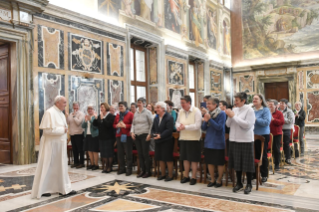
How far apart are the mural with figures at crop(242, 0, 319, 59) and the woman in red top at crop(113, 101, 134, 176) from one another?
14.2m

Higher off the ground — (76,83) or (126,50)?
(126,50)

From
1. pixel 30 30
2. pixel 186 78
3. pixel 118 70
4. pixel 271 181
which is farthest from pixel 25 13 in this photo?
pixel 186 78

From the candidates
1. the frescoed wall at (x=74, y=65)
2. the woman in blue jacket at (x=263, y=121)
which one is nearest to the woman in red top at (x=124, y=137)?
the woman in blue jacket at (x=263, y=121)

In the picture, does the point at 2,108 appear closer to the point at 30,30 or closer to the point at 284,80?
the point at 30,30

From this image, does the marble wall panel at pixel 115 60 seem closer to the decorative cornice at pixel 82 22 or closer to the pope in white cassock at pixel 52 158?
the decorative cornice at pixel 82 22

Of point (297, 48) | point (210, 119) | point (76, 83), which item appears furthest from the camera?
point (297, 48)

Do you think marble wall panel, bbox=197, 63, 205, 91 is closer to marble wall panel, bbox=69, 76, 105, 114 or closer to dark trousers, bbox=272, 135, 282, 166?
marble wall panel, bbox=69, 76, 105, 114

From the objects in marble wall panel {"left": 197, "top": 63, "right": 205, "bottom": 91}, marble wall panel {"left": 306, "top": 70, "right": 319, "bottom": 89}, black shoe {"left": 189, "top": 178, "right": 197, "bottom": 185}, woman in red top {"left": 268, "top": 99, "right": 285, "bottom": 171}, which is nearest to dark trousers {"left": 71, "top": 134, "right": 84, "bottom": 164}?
black shoe {"left": 189, "top": 178, "right": 197, "bottom": 185}

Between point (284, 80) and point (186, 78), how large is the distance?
6826 mm

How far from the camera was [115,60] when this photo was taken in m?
10.2

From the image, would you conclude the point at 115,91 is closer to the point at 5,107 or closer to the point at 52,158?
the point at 5,107

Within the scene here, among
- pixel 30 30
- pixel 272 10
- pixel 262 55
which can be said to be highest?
pixel 272 10

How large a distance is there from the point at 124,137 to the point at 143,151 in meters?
0.52

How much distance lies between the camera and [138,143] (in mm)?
6133
